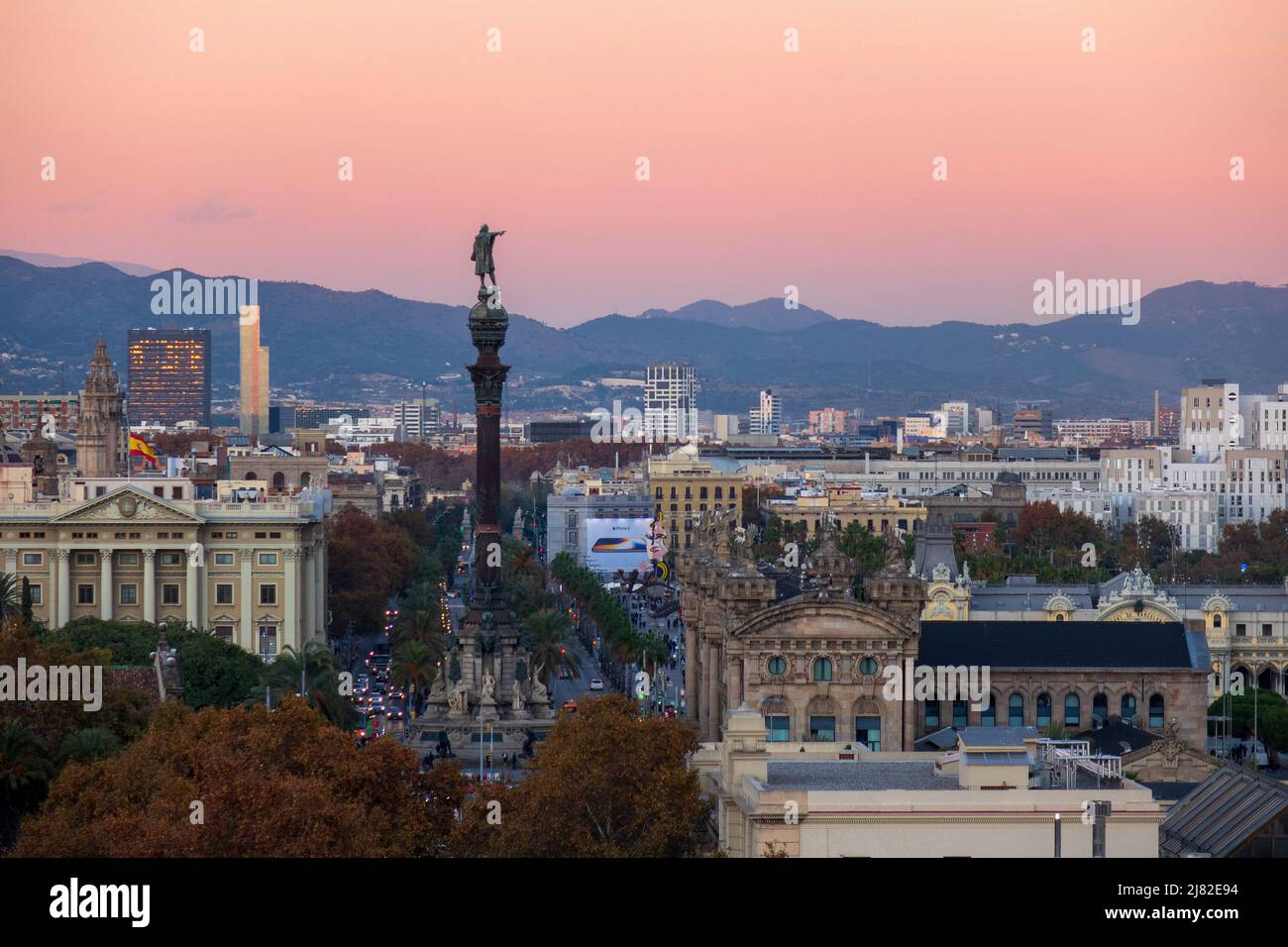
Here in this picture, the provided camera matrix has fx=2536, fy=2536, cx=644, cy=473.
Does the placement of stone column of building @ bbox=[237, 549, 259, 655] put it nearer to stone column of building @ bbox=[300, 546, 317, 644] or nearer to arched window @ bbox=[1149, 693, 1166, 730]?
stone column of building @ bbox=[300, 546, 317, 644]

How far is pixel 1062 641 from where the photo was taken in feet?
229

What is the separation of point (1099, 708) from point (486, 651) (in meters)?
26.7

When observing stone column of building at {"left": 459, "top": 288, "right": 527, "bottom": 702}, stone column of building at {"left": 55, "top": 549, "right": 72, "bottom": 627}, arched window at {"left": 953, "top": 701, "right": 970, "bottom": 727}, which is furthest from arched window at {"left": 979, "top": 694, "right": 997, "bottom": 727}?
stone column of building at {"left": 55, "top": 549, "right": 72, "bottom": 627}

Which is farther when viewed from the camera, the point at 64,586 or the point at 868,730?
the point at 64,586

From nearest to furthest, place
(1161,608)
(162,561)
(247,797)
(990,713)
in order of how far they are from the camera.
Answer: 1. (247,797)
2. (990,713)
3. (1161,608)
4. (162,561)

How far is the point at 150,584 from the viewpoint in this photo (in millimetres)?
104375

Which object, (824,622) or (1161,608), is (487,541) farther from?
(824,622)

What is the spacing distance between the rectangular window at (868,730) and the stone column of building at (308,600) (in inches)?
1819


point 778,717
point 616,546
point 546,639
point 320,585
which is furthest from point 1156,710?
point 616,546

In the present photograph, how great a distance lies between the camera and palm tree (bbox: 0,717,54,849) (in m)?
53.2

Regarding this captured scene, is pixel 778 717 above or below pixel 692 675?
above

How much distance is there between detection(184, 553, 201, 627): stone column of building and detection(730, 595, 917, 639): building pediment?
44.6 meters

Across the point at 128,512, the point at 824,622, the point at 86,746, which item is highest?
the point at 128,512
